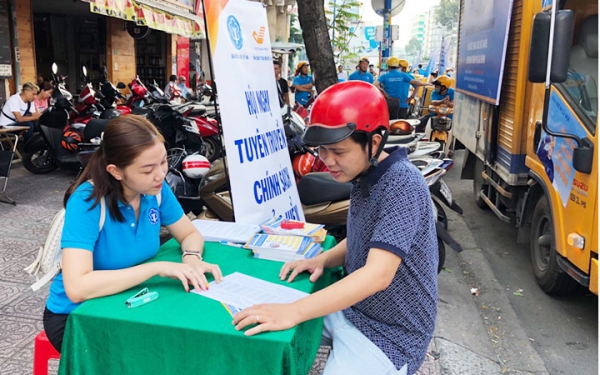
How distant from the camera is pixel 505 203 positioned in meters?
5.16

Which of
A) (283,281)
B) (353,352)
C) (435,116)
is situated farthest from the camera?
(435,116)

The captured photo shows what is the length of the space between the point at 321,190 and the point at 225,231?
1.83 m

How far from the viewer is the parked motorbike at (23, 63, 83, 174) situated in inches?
302

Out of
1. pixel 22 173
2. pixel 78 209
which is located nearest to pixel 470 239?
pixel 78 209

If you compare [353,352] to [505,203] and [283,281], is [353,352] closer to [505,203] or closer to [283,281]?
[283,281]

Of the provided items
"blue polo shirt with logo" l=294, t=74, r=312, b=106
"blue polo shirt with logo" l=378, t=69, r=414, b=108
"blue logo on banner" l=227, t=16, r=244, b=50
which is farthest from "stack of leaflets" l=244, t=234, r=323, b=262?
"blue polo shirt with logo" l=294, t=74, r=312, b=106

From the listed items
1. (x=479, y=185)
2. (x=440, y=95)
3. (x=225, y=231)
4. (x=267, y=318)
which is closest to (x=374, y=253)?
(x=267, y=318)

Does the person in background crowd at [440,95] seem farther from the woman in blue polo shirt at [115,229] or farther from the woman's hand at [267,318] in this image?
the woman's hand at [267,318]

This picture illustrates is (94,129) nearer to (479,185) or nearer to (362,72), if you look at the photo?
(479,185)

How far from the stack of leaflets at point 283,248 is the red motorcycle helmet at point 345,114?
63 cm

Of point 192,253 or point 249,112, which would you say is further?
point 249,112

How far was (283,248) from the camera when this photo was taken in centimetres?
227

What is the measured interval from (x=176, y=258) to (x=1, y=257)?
121 inches

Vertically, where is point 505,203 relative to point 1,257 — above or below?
above
